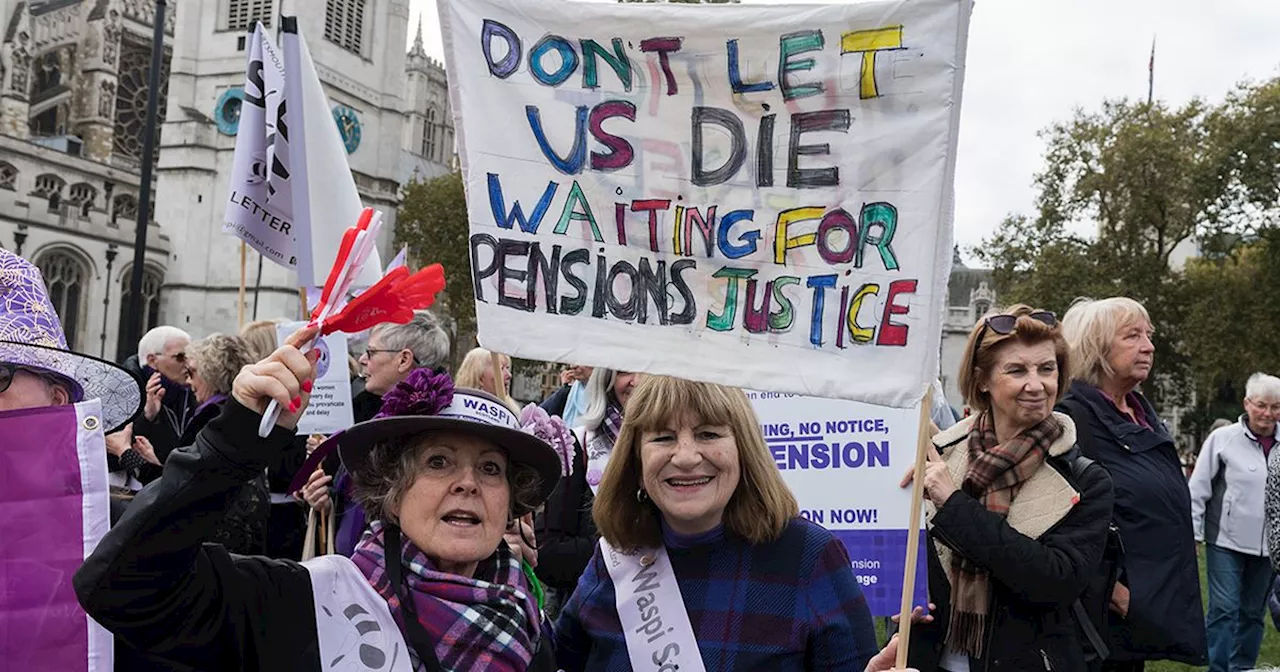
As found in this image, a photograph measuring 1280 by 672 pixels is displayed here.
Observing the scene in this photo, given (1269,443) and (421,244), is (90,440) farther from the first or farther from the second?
(421,244)

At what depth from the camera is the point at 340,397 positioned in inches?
216

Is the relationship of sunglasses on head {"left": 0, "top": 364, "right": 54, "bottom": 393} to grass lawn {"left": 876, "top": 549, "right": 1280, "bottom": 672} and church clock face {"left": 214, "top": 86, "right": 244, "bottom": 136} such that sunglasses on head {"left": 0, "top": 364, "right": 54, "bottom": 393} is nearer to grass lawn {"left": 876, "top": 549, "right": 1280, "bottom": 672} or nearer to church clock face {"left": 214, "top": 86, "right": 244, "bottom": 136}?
grass lawn {"left": 876, "top": 549, "right": 1280, "bottom": 672}

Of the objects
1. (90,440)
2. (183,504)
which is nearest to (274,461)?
(183,504)

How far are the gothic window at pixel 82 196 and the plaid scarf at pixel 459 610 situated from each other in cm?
4765

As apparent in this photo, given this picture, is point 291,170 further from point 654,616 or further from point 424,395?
point 654,616

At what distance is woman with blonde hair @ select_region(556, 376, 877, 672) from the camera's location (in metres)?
2.53

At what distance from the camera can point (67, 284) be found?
4256cm

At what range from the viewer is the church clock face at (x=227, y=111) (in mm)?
48000

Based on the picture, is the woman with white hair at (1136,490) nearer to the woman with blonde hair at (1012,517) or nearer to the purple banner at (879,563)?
the woman with blonde hair at (1012,517)

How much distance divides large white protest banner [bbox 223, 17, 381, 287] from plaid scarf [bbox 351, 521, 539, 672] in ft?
8.40

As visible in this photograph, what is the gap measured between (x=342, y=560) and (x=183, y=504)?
1.40 feet

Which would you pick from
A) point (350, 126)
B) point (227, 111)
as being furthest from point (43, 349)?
point (350, 126)

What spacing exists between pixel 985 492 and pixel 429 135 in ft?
242

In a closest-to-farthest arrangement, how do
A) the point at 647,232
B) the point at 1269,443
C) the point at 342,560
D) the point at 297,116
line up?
the point at 342,560 → the point at 647,232 → the point at 297,116 → the point at 1269,443
